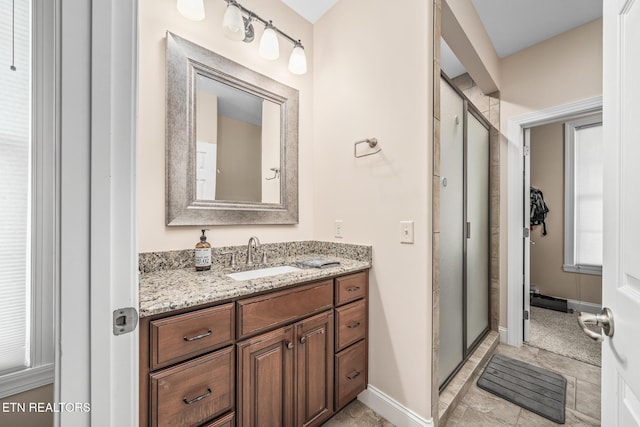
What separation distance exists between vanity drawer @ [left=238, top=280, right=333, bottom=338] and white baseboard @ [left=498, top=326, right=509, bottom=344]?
213cm

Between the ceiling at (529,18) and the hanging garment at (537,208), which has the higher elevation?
the ceiling at (529,18)

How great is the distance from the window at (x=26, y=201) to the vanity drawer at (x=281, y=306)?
60 cm

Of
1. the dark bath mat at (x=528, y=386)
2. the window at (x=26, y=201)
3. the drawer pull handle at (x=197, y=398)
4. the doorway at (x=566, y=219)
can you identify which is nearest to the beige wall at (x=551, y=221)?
the doorway at (x=566, y=219)

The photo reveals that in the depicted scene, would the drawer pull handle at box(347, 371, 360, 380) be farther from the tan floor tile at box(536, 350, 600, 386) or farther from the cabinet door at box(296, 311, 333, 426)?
the tan floor tile at box(536, 350, 600, 386)

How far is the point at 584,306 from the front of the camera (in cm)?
330

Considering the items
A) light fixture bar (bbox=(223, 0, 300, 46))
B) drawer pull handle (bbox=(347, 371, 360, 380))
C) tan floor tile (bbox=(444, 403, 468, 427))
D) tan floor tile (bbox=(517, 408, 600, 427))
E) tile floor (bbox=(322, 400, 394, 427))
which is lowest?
tan floor tile (bbox=(444, 403, 468, 427))

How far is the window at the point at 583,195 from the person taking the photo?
130 inches

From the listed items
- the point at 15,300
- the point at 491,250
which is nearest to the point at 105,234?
the point at 15,300

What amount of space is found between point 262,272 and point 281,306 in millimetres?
336

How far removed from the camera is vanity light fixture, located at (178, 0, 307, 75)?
1.40 m

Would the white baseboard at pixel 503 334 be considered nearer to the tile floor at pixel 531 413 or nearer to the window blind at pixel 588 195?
the tile floor at pixel 531 413

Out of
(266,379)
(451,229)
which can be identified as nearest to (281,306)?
(266,379)

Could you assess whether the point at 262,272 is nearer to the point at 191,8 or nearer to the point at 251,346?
the point at 251,346

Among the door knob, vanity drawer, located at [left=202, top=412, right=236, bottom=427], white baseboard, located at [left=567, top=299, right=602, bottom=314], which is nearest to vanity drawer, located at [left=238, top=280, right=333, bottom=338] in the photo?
vanity drawer, located at [left=202, top=412, right=236, bottom=427]
